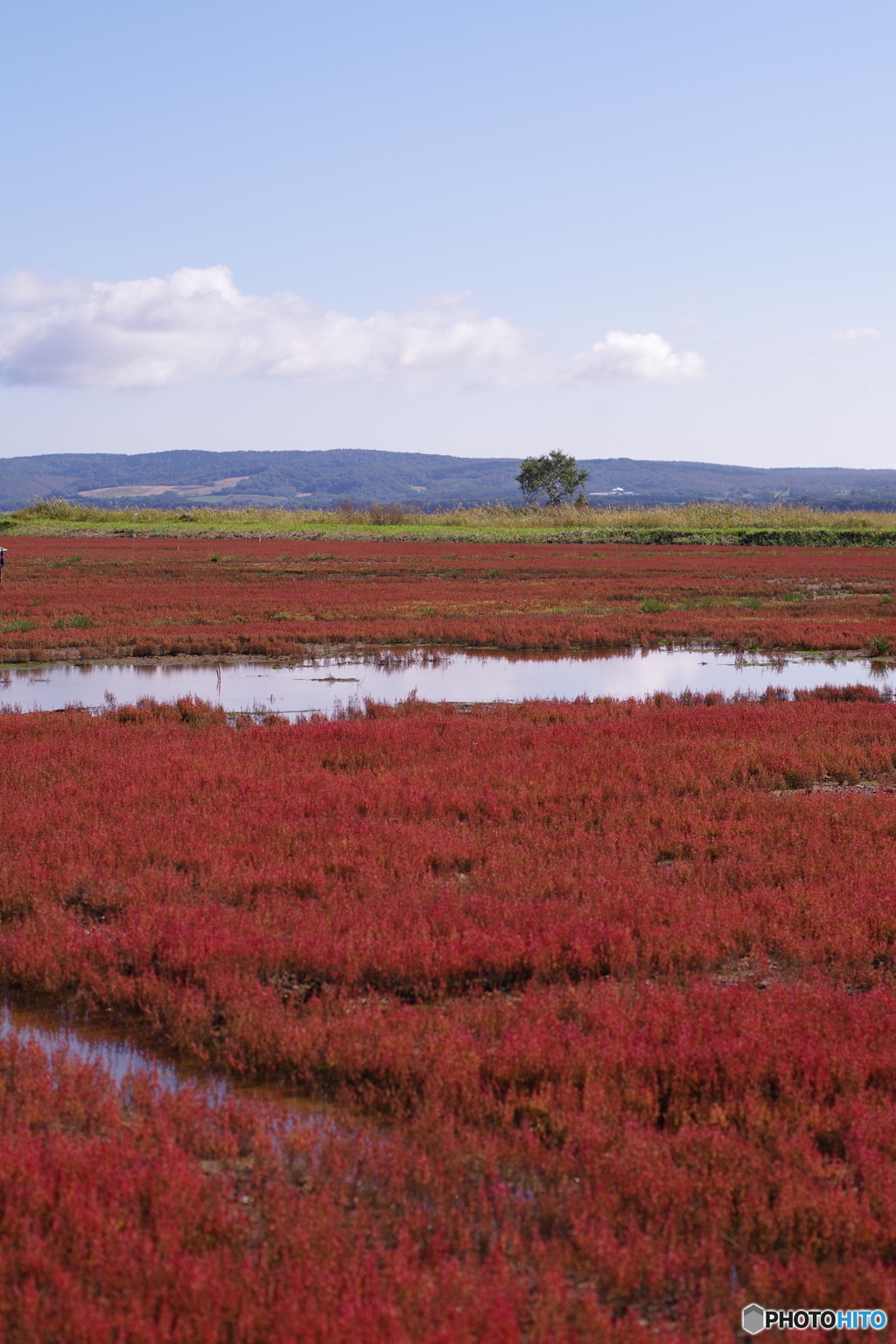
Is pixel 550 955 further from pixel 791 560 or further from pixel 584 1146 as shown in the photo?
pixel 791 560

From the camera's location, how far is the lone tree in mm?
134750

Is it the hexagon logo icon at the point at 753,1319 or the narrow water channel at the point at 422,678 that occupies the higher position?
the narrow water channel at the point at 422,678

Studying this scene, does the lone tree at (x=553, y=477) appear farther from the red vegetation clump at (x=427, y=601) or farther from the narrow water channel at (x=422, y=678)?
the narrow water channel at (x=422, y=678)

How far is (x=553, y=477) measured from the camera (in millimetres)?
135125

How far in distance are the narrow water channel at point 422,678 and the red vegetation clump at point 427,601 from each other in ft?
5.37

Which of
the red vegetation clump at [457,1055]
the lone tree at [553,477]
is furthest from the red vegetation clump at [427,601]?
the lone tree at [553,477]

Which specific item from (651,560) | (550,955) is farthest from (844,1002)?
→ (651,560)

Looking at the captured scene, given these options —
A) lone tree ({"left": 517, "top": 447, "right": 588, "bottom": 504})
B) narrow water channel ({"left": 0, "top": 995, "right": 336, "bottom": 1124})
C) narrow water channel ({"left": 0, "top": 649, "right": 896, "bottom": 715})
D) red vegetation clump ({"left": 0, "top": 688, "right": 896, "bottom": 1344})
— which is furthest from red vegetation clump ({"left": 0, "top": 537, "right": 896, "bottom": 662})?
lone tree ({"left": 517, "top": 447, "right": 588, "bottom": 504})

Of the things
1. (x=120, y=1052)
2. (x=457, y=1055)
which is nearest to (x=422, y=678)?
(x=120, y=1052)

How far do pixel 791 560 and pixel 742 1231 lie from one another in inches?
2170

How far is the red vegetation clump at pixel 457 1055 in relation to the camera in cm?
408

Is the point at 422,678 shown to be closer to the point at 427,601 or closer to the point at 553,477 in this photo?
the point at 427,601

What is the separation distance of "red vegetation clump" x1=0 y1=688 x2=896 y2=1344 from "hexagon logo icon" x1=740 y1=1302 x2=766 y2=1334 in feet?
0.20

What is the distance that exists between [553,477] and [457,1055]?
5222 inches
